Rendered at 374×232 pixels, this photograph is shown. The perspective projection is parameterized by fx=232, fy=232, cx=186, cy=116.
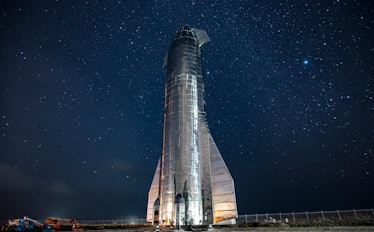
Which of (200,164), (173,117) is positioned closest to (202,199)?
(200,164)

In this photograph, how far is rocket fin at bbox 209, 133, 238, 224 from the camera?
26.8m

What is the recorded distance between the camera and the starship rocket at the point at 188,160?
23.6 m

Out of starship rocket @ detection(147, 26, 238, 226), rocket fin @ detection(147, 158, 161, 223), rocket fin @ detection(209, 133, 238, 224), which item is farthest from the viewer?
rocket fin @ detection(147, 158, 161, 223)

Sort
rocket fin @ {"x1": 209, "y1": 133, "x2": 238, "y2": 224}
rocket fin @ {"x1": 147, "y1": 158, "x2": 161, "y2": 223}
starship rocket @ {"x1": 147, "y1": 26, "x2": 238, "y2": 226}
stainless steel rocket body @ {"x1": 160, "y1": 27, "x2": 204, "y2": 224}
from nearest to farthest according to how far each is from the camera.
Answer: starship rocket @ {"x1": 147, "y1": 26, "x2": 238, "y2": 226}
stainless steel rocket body @ {"x1": 160, "y1": 27, "x2": 204, "y2": 224}
rocket fin @ {"x1": 209, "y1": 133, "x2": 238, "y2": 224}
rocket fin @ {"x1": 147, "y1": 158, "x2": 161, "y2": 223}

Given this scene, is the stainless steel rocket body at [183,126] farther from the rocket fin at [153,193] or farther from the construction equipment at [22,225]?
the construction equipment at [22,225]

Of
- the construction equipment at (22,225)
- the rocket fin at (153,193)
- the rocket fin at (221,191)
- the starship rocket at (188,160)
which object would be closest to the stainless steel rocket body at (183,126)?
the starship rocket at (188,160)

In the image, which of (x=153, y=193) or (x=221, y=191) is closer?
(x=221, y=191)

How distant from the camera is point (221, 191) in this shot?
27.5 meters

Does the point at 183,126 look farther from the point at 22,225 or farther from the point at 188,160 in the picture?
the point at 22,225

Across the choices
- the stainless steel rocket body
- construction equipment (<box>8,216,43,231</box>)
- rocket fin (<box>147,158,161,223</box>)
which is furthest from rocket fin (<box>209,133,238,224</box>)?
construction equipment (<box>8,216,43,231</box>)

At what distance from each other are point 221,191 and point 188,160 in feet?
20.6

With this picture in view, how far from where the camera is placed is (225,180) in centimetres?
2753

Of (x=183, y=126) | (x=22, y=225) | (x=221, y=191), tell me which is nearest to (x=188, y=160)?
(x=183, y=126)

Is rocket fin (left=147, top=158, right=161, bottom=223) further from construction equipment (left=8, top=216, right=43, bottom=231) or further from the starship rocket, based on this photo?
construction equipment (left=8, top=216, right=43, bottom=231)
